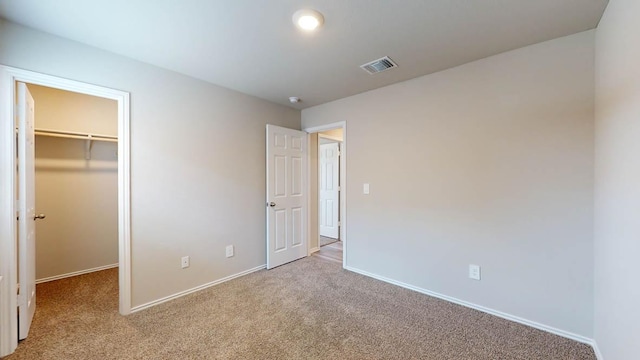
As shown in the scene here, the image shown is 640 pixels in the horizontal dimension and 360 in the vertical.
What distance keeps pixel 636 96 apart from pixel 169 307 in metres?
3.68

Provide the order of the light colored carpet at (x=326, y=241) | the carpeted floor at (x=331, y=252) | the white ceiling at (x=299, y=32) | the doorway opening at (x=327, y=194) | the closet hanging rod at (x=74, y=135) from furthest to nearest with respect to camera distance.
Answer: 1. the light colored carpet at (x=326, y=241)
2. the doorway opening at (x=327, y=194)
3. the carpeted floor at (x=331, y=252)
4. the closet hanging rod at (x=74, y=135)
5. the white ceiling at (x=299, y=32)

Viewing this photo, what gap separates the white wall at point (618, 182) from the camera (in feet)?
4.10

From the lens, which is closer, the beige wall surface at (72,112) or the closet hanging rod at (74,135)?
the closet hanging rod at (74,135)

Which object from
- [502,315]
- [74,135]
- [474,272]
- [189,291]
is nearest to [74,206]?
[74,135]

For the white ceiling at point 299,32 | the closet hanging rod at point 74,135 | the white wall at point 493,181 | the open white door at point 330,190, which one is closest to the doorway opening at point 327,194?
the open white door at point 330,190

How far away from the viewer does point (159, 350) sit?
1.80 m

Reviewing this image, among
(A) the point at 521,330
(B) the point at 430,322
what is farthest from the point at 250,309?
(A) the point at 521,330

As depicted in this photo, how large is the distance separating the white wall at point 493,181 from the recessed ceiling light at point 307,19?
1.47 metres

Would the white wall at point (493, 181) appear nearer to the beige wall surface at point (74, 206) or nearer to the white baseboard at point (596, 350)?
the white baseboard at point (596, 350)

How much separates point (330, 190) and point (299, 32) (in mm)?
3683

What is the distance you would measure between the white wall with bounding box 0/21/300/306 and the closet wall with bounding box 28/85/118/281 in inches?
58.5

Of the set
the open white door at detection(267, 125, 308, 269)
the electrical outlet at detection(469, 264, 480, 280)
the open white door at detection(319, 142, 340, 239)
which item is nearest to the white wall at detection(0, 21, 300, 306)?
the open white door at detection(267, 125, 308, 269)

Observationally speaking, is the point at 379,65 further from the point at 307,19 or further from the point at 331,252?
the point at 331,252

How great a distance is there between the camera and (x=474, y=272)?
2.38 metres
